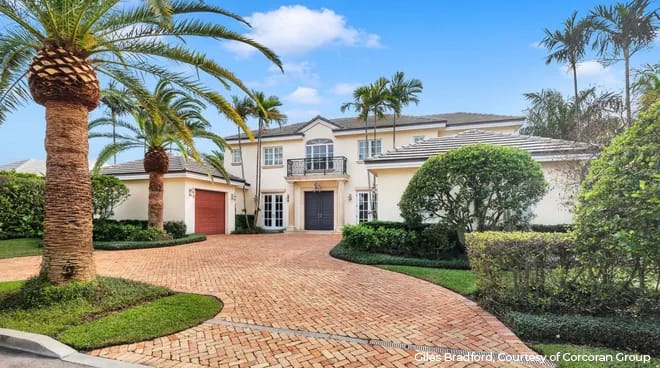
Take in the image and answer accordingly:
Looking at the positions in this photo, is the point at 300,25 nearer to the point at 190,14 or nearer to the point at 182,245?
the point at 190,14

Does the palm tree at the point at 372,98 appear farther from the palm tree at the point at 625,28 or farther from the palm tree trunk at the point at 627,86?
the palm tree trunk at the point at 627,86

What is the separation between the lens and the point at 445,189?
953 centimetres

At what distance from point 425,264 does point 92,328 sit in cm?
779

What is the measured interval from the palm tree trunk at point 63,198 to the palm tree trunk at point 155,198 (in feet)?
32.9

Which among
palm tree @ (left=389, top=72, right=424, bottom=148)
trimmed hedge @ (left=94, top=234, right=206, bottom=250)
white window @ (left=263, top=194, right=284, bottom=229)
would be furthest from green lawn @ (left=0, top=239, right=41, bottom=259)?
palm tree @ (left=389, top=72, right=424, bottom=148)

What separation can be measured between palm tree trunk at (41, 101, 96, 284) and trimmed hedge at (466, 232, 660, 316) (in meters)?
7.03

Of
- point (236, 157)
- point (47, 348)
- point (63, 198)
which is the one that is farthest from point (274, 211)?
point (47, 348)

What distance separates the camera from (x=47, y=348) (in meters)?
3.86

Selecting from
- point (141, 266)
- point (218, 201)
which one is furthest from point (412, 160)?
point (218, 201)

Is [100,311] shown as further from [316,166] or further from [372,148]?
[372,148]

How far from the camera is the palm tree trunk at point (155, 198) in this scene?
14961 millimetres

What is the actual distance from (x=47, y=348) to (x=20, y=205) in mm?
13878

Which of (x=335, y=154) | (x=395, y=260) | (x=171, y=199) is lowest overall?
(x=395, y=260)

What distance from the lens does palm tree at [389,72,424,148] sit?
698 inches
